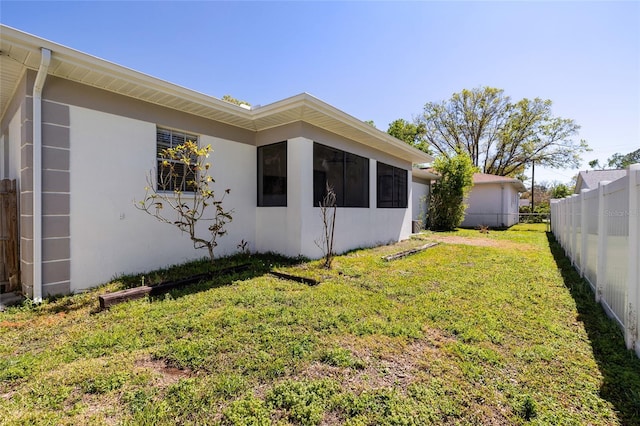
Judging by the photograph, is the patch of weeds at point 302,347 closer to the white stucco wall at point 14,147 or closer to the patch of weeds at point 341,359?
the patch of weeds at point 341,359

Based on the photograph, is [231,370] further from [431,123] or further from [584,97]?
[431,123]

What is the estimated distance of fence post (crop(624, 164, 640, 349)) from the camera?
8.17 ft

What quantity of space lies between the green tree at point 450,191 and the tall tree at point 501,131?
1457 cm

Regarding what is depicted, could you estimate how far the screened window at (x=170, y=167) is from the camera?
18.1ft

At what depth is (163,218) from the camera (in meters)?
5.52

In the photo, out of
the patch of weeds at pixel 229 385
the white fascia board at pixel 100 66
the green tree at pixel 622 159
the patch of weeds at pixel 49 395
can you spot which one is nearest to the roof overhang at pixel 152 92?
the white fascia board at pixel 100 66

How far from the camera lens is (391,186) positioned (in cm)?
1025

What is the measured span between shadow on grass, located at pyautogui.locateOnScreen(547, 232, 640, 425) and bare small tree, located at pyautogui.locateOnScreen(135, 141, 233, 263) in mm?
5437

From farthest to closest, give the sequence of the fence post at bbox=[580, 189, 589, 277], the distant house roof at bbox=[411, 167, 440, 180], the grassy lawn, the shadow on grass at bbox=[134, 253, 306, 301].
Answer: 1. the distant house roof at bbox=[411, 167, 440, 180]
2. the fence post at bbox=[580, 189, 589, 277]
3. the shadow on grass at bbox=[134, 253, 306, 301]
4. the grassy lawn

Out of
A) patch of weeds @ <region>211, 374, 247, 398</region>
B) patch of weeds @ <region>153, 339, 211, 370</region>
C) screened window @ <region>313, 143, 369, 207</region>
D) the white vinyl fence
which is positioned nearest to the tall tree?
screened window @ <region>313, 143, 369, 207</region>

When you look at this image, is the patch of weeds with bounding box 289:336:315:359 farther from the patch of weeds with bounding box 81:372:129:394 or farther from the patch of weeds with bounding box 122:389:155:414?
the patch of weeds with bounding box 81:372:129:394

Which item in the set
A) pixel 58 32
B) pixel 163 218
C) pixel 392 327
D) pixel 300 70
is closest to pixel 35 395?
pixel 392 327

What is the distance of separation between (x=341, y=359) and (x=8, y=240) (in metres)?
5.75

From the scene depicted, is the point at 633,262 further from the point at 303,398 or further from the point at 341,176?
the point at 341,176
